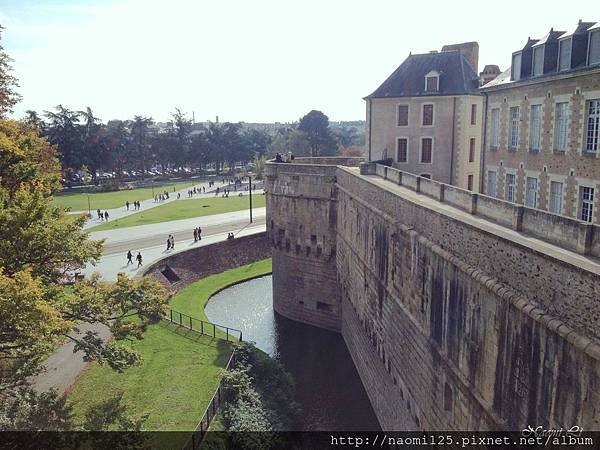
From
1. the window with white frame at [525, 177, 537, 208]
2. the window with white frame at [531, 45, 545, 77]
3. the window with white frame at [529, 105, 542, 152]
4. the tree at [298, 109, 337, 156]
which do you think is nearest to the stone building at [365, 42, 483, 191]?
the window with white frame at [525, 177, 537, 208]

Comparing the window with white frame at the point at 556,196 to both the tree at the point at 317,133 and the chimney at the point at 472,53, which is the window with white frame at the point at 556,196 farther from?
the tree at the point at 317,133

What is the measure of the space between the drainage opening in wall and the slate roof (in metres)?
17.2

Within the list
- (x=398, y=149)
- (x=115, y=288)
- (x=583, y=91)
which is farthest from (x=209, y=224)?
(x=583, y=91)

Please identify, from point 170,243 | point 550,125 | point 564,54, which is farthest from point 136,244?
point 564,54

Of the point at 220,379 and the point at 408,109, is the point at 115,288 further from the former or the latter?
the point at 408,109

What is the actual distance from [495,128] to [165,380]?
17.5 m

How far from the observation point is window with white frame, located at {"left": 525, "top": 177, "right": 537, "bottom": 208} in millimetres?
20450

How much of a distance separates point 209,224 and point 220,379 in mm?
29585

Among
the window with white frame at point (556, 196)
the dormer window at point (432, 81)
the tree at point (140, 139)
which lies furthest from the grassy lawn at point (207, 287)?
the tree at point (140, 139)

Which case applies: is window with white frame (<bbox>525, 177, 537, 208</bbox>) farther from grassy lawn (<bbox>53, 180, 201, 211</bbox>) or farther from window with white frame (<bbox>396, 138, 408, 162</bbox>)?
grassy lawn (<bbox>53, 180, 201, 211</bbox>)

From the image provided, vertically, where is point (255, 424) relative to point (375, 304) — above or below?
below

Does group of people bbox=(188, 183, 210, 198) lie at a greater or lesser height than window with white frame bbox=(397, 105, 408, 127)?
lesser

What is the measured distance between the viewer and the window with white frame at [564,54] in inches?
704

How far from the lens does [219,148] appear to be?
103812 millimetres
